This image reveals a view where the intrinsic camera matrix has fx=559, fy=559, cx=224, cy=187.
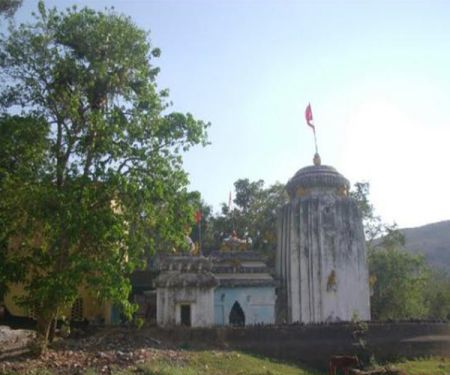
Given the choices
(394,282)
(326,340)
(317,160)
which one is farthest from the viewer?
(394,282)

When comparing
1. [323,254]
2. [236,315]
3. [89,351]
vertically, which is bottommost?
[89,351]

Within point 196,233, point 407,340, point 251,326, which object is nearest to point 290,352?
point 251,326

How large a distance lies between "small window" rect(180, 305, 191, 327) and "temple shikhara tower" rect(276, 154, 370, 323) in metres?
5.63

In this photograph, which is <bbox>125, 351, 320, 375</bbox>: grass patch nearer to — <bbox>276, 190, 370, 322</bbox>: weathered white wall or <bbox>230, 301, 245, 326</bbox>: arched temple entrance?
<bbox>276, 190, 370, 322</bbox>: weathered white wall

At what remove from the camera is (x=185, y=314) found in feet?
76.0

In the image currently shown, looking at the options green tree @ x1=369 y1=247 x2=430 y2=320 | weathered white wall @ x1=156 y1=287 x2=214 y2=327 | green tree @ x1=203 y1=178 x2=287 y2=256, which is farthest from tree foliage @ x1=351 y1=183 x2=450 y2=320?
weathered white wall @ x1=156 y1=287 x2=214 y2=327

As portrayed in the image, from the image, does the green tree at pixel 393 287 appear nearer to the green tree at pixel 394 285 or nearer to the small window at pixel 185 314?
the green tree at pixel 394 285

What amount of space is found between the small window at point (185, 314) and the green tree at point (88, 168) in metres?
6.49

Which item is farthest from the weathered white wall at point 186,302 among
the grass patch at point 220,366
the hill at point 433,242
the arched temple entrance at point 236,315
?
the hill at point 433,242

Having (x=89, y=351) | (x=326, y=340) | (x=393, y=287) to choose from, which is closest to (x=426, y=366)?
(x=326, y=340)

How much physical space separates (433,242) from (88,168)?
74.4 m

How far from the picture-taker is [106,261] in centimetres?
1549

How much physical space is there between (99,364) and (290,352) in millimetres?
7768

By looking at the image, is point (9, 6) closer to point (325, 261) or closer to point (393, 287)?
point (325, 261)
